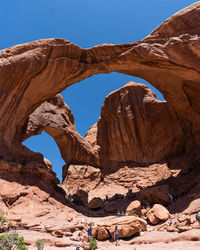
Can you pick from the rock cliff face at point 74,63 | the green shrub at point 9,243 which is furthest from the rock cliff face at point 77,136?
the green shrub at point 9,243

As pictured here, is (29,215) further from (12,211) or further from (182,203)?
(182,203)

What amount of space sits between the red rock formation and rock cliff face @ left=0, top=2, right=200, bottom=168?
6.89 m

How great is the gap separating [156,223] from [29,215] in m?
7.17

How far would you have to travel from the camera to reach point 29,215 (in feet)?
42.8

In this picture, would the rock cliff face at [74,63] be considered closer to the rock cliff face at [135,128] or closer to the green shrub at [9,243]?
the rock cliff face at [135,128]

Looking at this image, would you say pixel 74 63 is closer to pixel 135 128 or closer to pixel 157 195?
pixel 157 195

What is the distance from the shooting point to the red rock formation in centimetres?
2616

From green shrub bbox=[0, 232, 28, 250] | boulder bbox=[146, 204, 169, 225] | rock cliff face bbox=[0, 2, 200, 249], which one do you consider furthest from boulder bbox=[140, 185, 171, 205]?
green shrub bbox=[0, 232, 28, 250]

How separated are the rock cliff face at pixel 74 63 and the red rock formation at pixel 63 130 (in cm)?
689

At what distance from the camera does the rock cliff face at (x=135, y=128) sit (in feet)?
89.2

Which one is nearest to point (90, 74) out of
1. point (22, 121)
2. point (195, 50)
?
point (22, 121)

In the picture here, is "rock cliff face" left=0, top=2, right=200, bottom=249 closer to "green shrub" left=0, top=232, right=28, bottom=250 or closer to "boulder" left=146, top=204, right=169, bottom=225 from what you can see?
"boulder" left=146, top=204, right=169, bottom=225

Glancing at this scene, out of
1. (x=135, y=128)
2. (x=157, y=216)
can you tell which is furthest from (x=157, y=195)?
(x=135, y=128)

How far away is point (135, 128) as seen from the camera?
29344 mm
